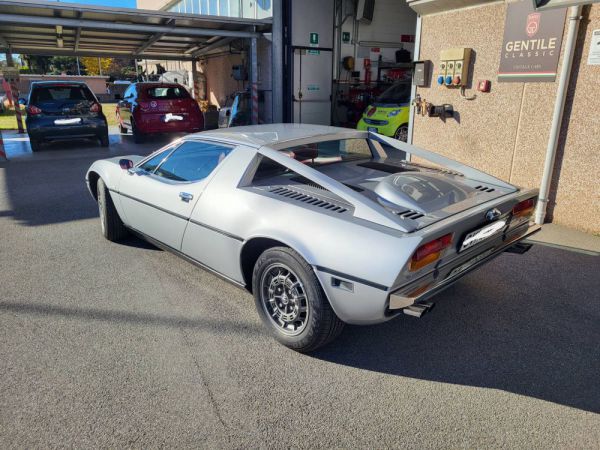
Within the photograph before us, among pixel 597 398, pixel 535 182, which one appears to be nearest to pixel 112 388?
pixel 597 398

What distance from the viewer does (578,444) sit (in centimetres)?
232

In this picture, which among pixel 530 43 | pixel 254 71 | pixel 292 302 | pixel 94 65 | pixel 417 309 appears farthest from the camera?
pixel 94 65

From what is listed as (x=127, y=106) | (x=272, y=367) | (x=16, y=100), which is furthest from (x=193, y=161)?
(x=16, y=100)

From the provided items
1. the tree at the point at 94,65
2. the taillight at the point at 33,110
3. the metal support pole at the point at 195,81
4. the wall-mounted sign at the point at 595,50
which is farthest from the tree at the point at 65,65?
the wall-mounted sign at the point at 595,50

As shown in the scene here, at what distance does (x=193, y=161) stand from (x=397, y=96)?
871 centimetres

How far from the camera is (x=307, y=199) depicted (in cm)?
310

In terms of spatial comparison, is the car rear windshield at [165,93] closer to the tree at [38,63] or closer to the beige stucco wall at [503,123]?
the beige stucco wall at [503,123]

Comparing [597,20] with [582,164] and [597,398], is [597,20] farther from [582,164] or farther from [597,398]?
[597,398]

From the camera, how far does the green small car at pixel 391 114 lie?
11.1m

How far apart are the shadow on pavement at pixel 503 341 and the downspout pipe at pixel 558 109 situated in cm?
166

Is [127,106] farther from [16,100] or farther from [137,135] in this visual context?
[16,100]

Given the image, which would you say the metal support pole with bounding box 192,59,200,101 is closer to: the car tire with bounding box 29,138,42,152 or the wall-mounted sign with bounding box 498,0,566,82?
the car tire with bounding box 29,138,42,152

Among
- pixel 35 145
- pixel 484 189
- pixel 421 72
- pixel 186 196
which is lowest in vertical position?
pixel 35 145

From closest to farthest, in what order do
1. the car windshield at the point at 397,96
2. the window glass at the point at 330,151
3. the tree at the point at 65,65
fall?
the window glass at the point at 330,151 → the car windshield at the point at 397,96 → the tree at the point at 65,65
